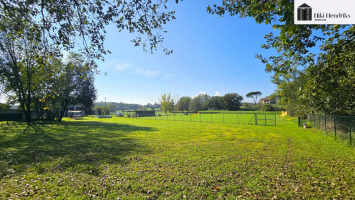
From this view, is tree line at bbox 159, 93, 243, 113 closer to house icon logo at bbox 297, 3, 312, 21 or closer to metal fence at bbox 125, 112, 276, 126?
metal fence at bbox 125, 112, 276, 126

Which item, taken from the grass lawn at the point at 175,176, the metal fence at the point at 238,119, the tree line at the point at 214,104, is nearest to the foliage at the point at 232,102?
the tree line at the point at 214,104

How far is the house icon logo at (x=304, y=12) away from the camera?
6102mm

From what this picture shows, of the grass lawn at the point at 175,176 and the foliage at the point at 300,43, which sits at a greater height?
the foliage at the point at 300,43

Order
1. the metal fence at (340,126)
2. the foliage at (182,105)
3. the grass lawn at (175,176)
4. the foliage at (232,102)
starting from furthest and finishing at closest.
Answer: the foliage at (182,105) < the foliage at (232,102) < the metal fence at (340,126) < the grass lawn at (175,176)

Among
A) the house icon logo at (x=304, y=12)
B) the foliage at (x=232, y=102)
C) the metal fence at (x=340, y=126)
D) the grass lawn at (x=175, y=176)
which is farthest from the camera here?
the foliage at (x=232, y=102)

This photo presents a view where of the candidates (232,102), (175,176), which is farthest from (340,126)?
(232,102)

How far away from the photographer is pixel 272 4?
16.8 feet

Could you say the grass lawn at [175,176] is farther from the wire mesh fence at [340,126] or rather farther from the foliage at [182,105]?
the foliage at [182,105]

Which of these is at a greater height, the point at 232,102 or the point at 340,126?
the point at 232,102

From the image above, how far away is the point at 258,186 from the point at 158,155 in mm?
4739

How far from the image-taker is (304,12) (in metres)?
6.20

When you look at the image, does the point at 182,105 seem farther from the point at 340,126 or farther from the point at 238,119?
the point at 340,126

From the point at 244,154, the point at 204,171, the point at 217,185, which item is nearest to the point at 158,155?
the point at 204,171

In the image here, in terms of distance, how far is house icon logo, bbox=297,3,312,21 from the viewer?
20.0 feet
